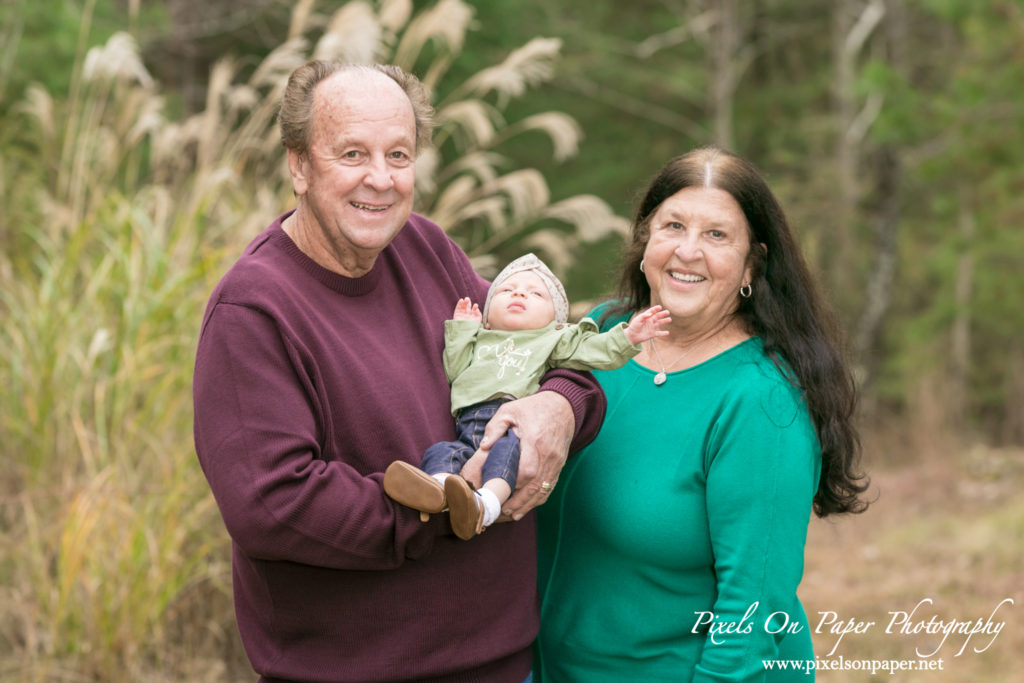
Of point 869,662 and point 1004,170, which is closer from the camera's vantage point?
point 869,662

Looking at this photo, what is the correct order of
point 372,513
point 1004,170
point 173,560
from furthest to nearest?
point 1004,170 < point 173,560 < point 372,513

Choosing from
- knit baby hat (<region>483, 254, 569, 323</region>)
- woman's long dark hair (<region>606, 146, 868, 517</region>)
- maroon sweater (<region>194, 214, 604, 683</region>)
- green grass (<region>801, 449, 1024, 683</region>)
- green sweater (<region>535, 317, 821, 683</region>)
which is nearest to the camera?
maroon sweater (<region>194, 214, 604, 683</region>)

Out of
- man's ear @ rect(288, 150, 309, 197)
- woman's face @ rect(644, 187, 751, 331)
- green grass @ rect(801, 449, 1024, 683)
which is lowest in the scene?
green grass @ rect(801, 449, 1024, 683)

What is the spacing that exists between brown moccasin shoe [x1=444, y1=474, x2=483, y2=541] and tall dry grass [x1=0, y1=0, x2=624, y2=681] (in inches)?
74.6

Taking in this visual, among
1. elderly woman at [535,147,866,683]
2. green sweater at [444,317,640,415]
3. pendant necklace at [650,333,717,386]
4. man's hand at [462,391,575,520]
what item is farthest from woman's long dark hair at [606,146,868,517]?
man's hand at [462,391,575,520]

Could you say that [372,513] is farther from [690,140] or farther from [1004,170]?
[690,140]

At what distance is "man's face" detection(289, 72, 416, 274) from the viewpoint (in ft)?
7.05

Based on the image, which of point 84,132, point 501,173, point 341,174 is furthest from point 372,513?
point 501,173

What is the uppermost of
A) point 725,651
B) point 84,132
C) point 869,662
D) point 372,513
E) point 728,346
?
point 84,132

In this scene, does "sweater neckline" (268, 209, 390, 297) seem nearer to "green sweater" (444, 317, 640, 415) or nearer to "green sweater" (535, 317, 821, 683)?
"green sweater" (444, 317, 640, 415)

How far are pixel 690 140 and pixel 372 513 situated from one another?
12274 mm

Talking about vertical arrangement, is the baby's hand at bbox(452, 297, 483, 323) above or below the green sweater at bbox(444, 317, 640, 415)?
above

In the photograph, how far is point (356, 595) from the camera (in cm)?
208

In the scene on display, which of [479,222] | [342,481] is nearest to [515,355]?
[342,481]
